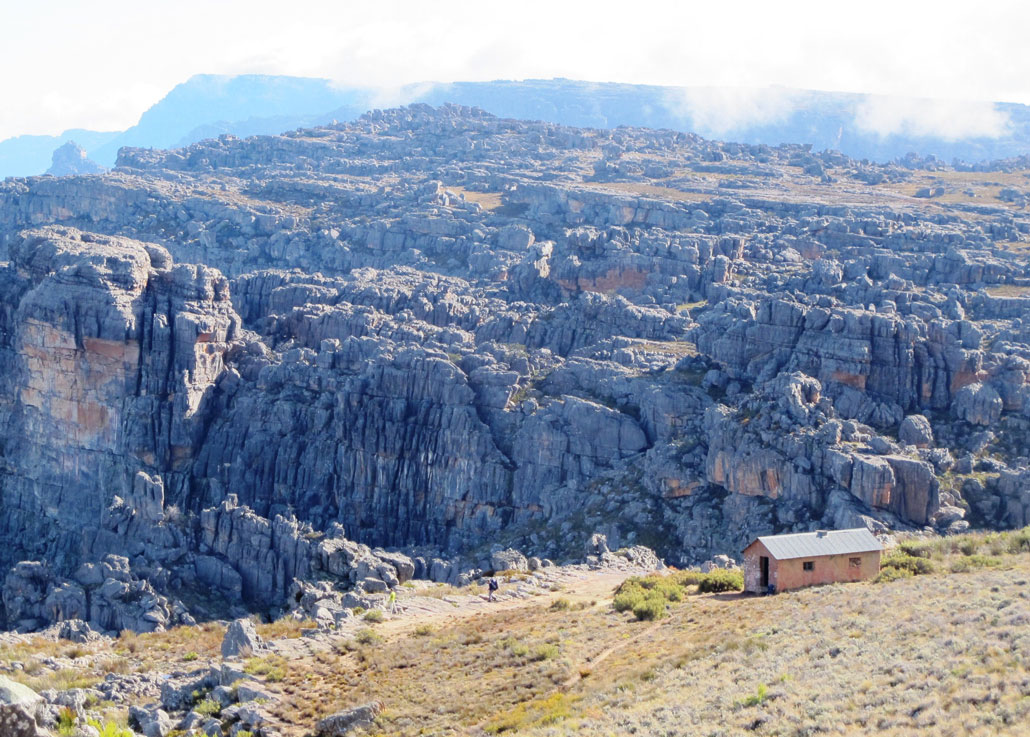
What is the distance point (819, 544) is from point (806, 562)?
932 mm

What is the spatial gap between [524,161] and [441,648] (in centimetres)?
14609

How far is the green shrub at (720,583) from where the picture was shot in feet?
162

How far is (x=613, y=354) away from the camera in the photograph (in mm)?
92312

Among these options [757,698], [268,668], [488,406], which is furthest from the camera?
[488,406]

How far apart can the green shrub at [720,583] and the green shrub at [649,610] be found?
14.3 feet

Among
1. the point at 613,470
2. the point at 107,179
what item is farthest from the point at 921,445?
the point at 107,179

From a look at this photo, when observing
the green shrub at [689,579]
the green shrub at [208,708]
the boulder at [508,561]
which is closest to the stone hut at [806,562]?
the green shrub at [689,579]

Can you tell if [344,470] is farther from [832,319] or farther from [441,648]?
[441,648]

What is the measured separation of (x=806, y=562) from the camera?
47.3 meters

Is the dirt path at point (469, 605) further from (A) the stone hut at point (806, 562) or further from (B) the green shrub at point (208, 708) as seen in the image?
(A) the stone hut at point (806, 562)

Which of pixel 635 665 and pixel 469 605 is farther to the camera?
pixel 469 605

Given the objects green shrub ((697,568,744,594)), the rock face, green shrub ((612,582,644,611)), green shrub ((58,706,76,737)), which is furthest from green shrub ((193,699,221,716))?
green shrub ((697,568,744,594))

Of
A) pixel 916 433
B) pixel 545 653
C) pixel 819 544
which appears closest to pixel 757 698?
pixel 545 653

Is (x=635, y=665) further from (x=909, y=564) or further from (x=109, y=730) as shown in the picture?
(x=109, y=730)
